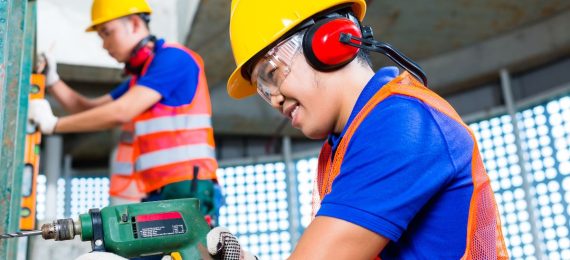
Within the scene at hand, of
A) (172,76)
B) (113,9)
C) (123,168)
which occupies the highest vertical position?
(113,9)

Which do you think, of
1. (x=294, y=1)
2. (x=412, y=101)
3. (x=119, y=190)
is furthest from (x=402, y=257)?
(x=119, y=190)

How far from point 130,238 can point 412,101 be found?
790 millimetres

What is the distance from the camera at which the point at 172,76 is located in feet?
11.3

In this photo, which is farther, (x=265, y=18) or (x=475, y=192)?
(x=265, y=18)

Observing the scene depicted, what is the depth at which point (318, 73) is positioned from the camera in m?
1.67

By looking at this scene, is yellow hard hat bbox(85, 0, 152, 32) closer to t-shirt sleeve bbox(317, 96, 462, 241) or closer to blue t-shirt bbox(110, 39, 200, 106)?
blue t-shirt bbox(110, 39, 200, 106)

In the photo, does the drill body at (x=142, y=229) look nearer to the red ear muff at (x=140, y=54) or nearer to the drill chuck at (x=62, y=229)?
the drill chuck at (x=62, y=229)

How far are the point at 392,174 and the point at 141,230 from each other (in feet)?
2.43

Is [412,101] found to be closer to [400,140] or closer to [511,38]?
[400,140]

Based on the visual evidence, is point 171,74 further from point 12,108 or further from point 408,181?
point 408,181

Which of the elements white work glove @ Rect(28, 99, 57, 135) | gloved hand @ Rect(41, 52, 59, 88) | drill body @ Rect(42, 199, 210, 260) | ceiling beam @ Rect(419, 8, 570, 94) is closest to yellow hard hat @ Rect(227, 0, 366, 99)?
drill body @ Rect(42, 199, 210, 260)

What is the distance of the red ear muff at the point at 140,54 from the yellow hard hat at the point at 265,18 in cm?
173

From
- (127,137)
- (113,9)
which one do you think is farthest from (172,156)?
(113,9)

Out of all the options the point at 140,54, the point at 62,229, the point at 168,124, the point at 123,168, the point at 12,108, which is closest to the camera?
the point at 62,229
